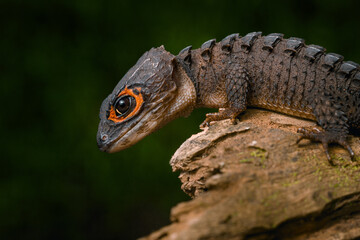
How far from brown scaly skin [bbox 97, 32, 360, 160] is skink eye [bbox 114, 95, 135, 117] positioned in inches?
0.5

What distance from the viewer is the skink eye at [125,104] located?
160 inches

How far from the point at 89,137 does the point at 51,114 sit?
75 cm

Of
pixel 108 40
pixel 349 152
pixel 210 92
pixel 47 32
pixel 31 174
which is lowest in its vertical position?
pixel 349 152

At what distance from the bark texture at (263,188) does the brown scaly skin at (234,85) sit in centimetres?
42

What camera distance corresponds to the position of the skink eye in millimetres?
4055

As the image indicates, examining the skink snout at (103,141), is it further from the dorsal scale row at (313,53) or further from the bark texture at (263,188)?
the dorsal scale row at (313,53)

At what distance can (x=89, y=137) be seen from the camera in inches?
227

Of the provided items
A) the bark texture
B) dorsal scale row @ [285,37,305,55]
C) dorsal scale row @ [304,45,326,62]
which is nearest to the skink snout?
the bark texture

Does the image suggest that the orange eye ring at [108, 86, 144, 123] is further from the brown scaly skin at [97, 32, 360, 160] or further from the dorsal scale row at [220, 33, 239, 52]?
the dorsal scale row at [220, 33, 239, 52]

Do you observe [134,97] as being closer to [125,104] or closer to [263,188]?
[125,104]

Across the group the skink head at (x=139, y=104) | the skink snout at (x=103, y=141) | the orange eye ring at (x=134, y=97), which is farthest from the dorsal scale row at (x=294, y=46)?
the skink snout at (x=103, y=141)

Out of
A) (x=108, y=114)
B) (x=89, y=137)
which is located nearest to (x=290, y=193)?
(x=108, y=114)

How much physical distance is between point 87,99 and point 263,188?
12.7 ft

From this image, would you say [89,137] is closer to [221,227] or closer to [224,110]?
[224,110]
